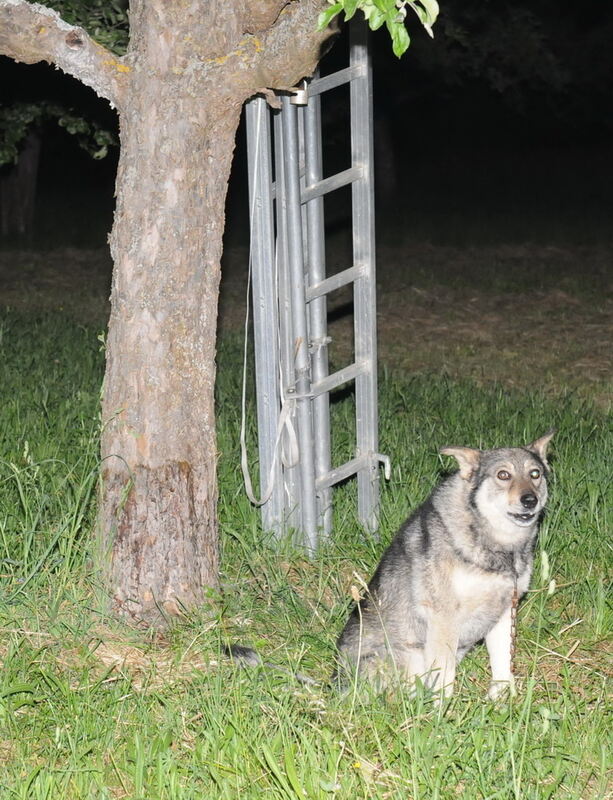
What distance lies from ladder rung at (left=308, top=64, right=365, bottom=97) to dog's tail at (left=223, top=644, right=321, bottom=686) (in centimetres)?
301

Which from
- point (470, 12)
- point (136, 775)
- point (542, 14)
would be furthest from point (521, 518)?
point (542, 14)

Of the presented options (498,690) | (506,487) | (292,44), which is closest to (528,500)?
(506,487)

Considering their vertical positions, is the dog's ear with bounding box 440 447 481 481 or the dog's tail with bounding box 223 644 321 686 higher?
the dog's ear with bounding box 440 447 481 481

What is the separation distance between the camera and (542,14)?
1050 inches

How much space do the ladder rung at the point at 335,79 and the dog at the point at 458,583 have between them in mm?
2246

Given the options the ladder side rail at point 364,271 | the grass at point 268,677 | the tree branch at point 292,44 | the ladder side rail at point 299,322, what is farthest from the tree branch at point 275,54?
the grass at point 268,677

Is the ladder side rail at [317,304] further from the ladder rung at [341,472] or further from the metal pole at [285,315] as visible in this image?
the metal pole at [285,315]

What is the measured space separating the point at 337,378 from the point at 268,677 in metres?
2.19

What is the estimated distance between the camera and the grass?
13.7 feet

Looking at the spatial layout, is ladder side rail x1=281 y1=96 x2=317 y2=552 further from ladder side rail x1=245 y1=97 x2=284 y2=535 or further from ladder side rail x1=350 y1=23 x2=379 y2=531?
ladder side rail x1=350 y1=23 x2=379 y2=531

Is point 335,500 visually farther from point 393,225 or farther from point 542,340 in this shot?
point 393,225

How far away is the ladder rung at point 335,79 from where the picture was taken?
6086 millimetres

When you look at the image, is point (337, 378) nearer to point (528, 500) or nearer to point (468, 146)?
point (528, 500)

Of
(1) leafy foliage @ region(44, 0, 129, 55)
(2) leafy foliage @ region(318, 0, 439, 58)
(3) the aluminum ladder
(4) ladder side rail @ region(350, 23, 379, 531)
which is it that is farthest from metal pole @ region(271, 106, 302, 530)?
(2) leafy foliage @ region(318, 0, 439, 58)
